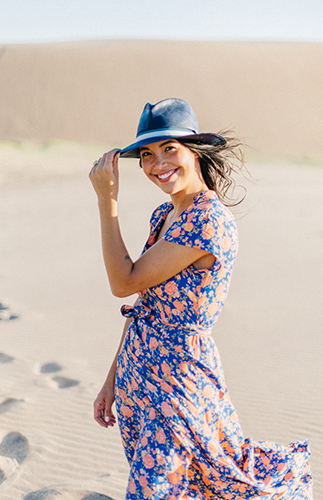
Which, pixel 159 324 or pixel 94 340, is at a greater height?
pixel 159 324

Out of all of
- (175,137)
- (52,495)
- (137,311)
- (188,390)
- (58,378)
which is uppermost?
(175,137)

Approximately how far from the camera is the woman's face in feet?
7.29

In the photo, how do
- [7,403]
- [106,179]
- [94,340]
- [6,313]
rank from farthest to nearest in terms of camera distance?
[6,313] → [94,340] → [7,403] → [106,179]

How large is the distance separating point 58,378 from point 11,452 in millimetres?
1546

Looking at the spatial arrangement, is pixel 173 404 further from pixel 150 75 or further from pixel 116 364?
pixel 150 75

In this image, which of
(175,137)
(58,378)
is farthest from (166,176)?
Answer: (58,378)

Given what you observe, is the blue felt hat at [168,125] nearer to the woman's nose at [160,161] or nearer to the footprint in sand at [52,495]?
the woman's nose at [160,161]

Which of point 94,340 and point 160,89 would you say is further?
point 160,89

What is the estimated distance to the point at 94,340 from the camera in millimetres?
6566

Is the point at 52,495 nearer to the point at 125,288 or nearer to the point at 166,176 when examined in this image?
the point at 125,288

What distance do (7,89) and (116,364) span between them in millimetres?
40049

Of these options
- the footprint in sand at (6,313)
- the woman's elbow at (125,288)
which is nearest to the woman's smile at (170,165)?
the woman's elbow at (125,288)

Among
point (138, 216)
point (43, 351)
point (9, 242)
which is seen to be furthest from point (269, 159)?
point (43, 351)

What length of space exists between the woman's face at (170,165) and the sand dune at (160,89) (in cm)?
2929
